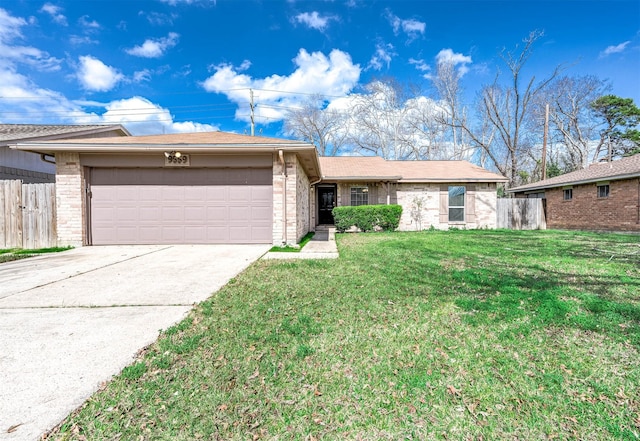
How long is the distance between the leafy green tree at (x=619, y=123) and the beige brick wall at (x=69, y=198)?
3092 cm

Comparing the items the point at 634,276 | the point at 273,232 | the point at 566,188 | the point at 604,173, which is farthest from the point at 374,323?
the point at 566,188

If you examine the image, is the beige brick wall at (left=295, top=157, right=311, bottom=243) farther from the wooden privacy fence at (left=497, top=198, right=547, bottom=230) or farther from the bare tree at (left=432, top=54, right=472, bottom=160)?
the bare tree at (left=432, top=54, right=472, bottom=160)

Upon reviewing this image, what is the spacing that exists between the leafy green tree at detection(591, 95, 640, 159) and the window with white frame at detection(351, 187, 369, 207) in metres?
20.8

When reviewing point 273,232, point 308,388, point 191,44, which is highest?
point 191,44

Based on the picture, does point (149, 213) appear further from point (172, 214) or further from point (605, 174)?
point (605, 174)

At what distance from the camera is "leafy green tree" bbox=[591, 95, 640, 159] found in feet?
69.4

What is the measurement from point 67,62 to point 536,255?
2030 cm

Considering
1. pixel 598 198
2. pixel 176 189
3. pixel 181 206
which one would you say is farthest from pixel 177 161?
pixel 598 198

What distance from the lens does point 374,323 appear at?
281 cm

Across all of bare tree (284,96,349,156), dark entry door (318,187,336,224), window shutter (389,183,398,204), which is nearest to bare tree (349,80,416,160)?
bare tree (284,96,349,156)

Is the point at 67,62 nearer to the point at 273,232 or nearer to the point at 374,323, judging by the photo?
the point at 273,232

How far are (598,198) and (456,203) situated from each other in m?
5.75

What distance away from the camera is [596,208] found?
40.9 ft

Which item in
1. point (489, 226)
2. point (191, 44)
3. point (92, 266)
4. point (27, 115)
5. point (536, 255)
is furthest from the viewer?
point (27, 115)
